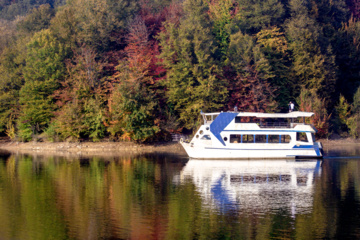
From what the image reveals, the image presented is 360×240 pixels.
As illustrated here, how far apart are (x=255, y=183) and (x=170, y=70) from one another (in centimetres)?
3306

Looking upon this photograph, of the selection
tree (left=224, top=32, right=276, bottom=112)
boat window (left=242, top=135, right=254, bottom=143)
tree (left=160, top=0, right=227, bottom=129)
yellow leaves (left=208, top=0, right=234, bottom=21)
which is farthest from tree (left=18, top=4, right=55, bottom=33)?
boat window (left=242, top=135, right=254, bottom=143)

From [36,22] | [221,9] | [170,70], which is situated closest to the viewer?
[170,70]

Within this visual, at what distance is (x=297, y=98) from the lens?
215 feet

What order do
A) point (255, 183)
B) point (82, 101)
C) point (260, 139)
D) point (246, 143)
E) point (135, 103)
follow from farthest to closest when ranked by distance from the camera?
1. point (82, 101)
2. point (135, 103)
3. point (260, 139)
4. point (246, 143)
5. point (255, 183)

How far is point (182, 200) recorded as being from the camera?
2656 cm

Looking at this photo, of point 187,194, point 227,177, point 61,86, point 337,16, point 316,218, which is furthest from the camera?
point 337,16

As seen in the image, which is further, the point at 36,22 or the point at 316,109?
the point at 36,22

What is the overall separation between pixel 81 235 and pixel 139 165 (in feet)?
73.4

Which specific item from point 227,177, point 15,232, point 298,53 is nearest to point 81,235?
point 15,232

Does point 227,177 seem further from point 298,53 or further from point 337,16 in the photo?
point 337,16

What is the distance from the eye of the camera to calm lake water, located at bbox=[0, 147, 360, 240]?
20578mm

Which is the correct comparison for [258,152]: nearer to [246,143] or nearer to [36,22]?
[246,143]

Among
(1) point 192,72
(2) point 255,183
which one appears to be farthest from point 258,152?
(1) point 192,72

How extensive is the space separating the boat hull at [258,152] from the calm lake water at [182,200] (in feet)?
5.87
